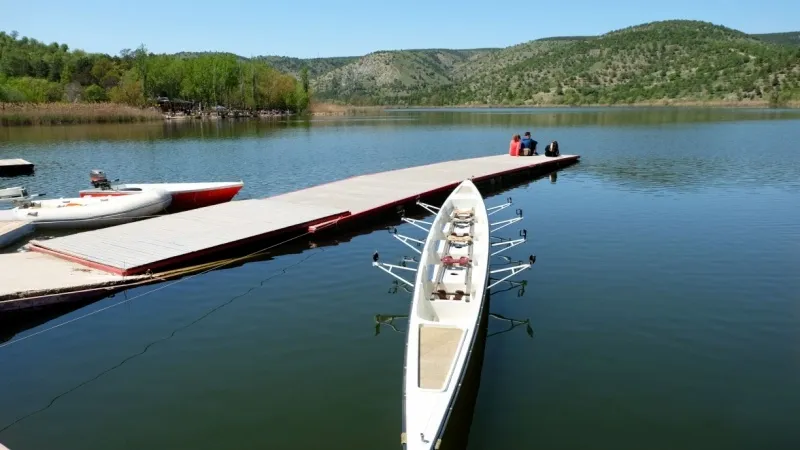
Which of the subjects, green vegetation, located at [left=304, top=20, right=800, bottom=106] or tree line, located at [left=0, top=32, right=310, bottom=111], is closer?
tree line, located at [left=0, top=32, right=310, bottom=111]

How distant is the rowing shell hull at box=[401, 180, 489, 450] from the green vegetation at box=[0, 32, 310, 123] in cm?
11118

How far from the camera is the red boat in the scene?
22.4 m

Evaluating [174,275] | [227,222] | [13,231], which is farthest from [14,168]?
[174,275]

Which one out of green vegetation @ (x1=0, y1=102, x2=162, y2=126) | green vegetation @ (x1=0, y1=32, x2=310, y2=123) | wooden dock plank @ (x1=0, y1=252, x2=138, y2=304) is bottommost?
wooden dock plank @ (x1=0, y1=252, x2=138, y2=304)

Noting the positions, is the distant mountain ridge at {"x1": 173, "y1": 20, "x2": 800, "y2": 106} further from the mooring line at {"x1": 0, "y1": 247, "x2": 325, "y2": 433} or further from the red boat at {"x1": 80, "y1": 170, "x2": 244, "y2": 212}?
the mooring line at {"x1": 0, "y1": 247, "x2": 325, "y2": 433}

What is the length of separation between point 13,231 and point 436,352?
15790 mm

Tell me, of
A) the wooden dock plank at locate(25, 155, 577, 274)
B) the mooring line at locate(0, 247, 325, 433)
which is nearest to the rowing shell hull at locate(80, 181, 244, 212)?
the wooden dock plank at locate(25, 155, 577, 274)

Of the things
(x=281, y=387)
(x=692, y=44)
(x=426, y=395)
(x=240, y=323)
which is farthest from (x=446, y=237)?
(x=692, y=44)

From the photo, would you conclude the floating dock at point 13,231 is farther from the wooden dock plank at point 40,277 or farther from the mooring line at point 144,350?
the mooring line at point 144,350

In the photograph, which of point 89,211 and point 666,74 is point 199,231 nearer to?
point 89,211

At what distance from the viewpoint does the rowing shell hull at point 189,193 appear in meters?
22.3

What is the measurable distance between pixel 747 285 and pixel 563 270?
14.3ft

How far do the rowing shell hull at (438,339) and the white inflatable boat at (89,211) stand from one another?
11864mm

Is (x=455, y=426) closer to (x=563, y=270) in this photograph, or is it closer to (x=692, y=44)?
(x=563, y=270)
